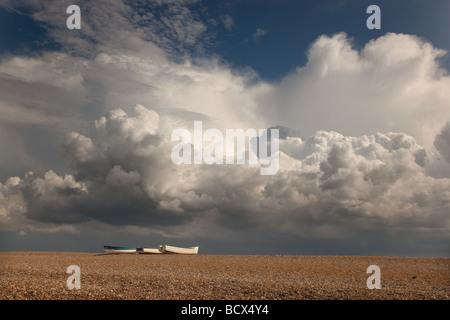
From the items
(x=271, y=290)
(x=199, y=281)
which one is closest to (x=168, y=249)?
(x=199, y=281)

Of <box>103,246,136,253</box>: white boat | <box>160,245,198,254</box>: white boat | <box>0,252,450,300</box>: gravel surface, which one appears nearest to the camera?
<box>0,252,450,300</box>: gravel surface

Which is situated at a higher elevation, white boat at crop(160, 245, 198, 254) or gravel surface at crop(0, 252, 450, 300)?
gravel surface at crop(0, 252, 450, 300)

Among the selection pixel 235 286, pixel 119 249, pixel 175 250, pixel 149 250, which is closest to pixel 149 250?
pixel 149 250

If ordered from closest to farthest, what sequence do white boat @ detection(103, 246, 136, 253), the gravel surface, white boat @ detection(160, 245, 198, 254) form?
the gravel surface, white boat @ detection(160, 245, 198, 254), white boat @ detection(103, 246, 136, 253)

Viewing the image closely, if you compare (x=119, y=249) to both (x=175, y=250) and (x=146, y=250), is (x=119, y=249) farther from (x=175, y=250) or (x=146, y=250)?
(x=175, y=250)

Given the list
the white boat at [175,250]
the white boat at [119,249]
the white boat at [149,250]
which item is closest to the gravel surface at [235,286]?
the white boat at [175,250]

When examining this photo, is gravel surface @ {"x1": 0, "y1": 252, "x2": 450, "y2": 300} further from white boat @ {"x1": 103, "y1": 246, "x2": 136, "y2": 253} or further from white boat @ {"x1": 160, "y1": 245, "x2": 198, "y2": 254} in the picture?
white boat @ {"x1": 103, "y1": 246, "x2": 136, "y2": 253}

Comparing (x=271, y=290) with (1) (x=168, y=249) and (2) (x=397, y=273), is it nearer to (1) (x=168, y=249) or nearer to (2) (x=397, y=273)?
(2) (x=397, y=273)

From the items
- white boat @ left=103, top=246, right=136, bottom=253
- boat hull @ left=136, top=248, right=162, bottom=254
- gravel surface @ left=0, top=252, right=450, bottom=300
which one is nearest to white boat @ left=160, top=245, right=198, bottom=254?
boat hull @ left=136, top=248, right=162, bottom=254

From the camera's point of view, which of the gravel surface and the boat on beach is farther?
the boat on beach

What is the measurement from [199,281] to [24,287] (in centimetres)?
1093

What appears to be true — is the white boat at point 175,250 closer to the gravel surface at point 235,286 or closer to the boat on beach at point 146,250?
the boat on beach at point 146,250
